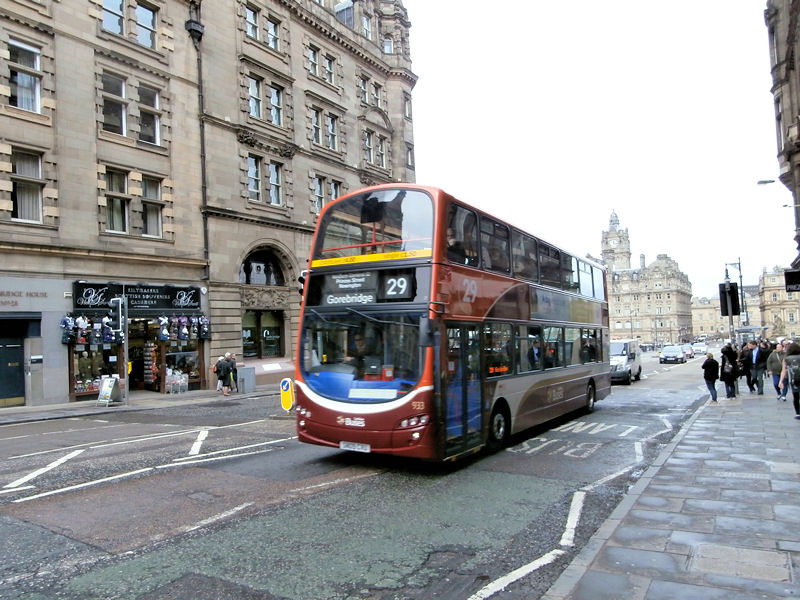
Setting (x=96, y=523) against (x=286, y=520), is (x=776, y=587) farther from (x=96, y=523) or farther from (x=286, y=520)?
(x=96, y=523)

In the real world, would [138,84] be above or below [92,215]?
above

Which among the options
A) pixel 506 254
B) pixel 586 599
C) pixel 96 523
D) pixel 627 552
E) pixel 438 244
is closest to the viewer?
pixel 586 599

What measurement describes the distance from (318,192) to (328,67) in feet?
25.2

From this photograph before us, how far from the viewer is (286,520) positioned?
239 inches

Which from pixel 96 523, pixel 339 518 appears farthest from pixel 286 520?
pixel 96 523

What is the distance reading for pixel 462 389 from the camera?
853 cm

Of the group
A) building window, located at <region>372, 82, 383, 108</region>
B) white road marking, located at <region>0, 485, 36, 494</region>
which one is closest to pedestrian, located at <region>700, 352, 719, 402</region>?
white road marking, located at <region>0, 485, 36, 494</region>

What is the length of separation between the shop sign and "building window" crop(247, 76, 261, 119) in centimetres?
979

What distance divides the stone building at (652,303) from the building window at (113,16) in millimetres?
141992

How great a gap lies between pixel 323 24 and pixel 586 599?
111 ft

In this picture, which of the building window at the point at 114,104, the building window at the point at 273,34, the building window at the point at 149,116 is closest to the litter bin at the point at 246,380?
the building window at the point at 149,116

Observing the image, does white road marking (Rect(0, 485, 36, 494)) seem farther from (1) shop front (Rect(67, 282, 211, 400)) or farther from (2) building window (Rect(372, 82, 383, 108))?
(2) building window (Rect(372, 82, 383, 108))

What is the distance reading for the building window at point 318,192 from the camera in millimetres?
31516

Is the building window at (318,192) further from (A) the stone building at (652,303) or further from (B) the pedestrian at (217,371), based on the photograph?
(A) the stone building at (652,303)
